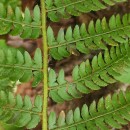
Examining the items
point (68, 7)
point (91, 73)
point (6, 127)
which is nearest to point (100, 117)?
point (91, 73)

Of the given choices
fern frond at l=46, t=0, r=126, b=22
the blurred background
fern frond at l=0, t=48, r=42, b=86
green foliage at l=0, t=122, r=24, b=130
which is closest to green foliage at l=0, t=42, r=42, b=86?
fern frond at l=0, t=48, r=42, b=86

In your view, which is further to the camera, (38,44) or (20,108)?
(38,44)

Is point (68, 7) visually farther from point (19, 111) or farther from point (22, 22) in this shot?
point (19, 111)

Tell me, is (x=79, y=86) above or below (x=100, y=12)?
below

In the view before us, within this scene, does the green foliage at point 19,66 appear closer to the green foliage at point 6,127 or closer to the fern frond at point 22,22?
the fern frond at point 22,22

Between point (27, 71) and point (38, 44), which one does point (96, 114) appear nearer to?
point (27, 71)

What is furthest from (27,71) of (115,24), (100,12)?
(100,12)
